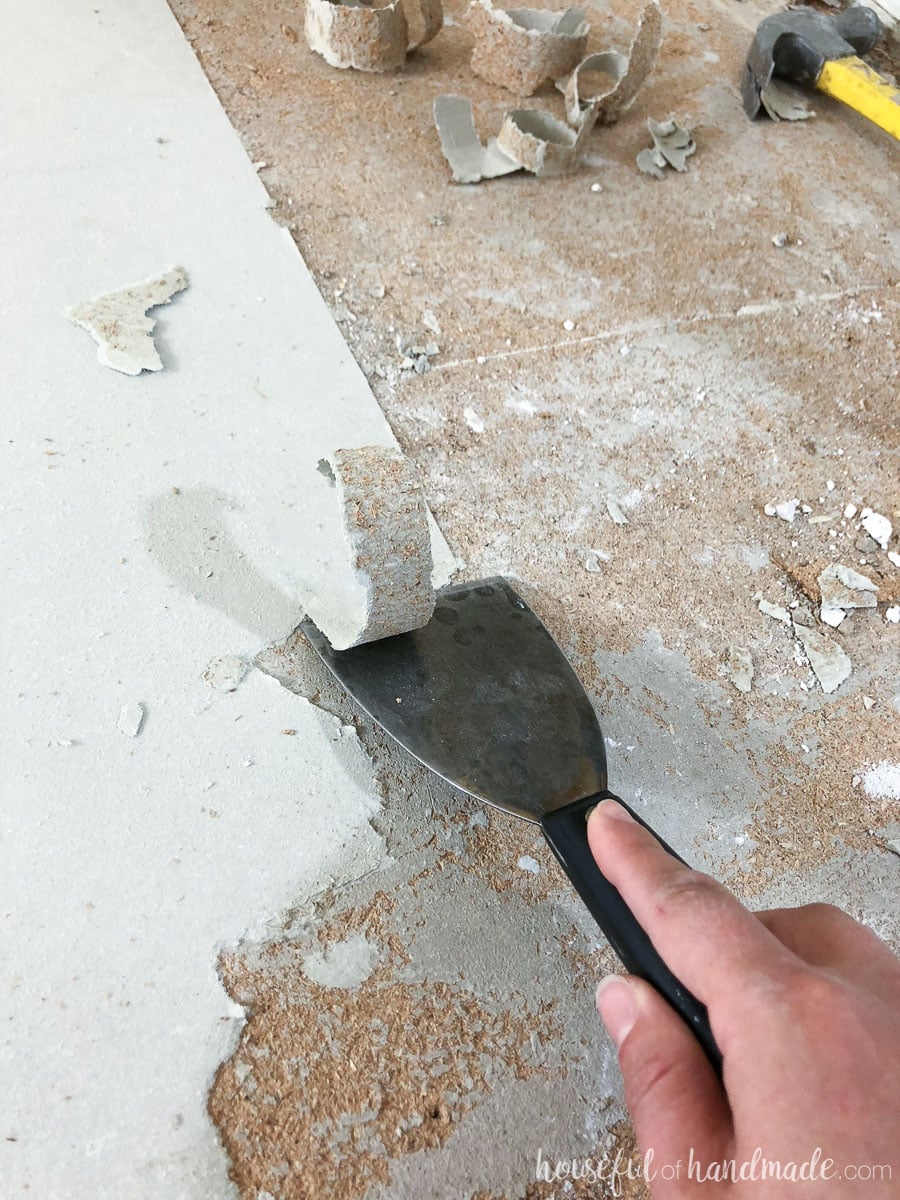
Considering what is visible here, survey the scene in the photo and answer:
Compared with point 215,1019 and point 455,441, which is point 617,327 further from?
point 215,1019

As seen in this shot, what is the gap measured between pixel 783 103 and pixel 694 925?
10.0ft

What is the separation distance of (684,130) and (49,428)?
7.33 ft

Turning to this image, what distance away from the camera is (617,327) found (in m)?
2.35

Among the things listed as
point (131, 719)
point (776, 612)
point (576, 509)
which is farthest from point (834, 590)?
point (131, 719)

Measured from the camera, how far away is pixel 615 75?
119 inches

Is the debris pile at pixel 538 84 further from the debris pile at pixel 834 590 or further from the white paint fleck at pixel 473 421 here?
the debris pile at pixel 834 590

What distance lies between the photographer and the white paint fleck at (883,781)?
5.45 ft

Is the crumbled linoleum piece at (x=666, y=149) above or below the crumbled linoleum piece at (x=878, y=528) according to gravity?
above

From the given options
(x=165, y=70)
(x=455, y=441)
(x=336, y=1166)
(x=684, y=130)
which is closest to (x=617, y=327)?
(x=455, y=441)

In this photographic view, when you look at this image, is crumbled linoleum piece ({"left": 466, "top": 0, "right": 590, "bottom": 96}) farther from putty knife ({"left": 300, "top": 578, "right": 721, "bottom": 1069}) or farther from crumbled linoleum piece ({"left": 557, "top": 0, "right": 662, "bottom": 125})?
putty knife ({"left": 300, "top": 578, "right": 721, "bottom": 1069})

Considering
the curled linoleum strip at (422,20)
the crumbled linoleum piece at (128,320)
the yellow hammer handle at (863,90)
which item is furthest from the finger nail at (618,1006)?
the curled linoleum strip at (422,20)

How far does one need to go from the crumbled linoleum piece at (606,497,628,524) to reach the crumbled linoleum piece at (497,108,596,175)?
1282 mm

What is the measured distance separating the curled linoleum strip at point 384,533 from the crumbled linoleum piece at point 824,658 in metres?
0.86

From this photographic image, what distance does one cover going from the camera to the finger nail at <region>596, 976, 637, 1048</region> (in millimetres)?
1080
